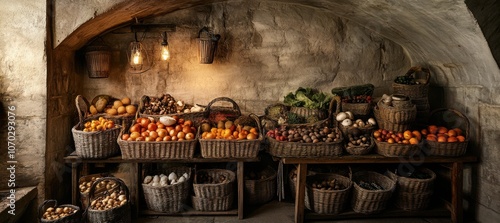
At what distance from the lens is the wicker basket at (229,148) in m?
4.26

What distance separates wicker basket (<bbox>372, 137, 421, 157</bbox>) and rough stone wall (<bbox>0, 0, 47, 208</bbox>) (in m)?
4.01

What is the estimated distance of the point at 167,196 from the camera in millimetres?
4312

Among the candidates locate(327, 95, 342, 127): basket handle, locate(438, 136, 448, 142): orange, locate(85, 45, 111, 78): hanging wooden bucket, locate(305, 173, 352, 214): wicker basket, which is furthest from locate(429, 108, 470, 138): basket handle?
locate(85, 45, 111, 78): hanging wooden bucket

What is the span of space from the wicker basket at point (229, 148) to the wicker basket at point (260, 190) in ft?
1.71

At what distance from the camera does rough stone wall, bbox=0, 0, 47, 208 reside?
388 cm

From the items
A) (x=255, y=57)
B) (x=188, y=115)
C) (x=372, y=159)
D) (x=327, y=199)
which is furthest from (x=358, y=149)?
(x=188, y=115)

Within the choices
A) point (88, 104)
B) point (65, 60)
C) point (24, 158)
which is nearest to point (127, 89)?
point (88, 104)

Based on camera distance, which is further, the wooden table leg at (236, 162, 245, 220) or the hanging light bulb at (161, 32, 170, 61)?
the hanging light bulb at (161, 32, 170, 61)

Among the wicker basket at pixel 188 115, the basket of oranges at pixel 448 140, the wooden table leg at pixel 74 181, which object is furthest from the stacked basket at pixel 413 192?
the wooden table leg at pixel 74 181

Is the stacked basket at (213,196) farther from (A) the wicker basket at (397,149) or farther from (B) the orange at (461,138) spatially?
(B) the orange at (461,138)

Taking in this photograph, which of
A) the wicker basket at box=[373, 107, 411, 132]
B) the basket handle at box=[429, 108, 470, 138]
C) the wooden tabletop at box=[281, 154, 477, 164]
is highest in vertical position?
the basket handle at box=[429, 108, 470, 138]

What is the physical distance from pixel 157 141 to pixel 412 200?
10.7 feet

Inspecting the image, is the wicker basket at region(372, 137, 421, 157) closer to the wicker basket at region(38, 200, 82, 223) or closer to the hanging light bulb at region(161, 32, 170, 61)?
the hanging light bulb at region(161, 32, 170, 61)

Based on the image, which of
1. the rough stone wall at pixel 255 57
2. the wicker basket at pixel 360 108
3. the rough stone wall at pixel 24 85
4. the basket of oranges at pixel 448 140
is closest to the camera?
the rough stone wall at pixel 24 85
